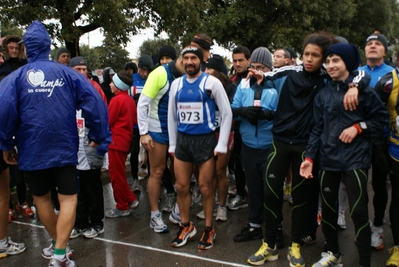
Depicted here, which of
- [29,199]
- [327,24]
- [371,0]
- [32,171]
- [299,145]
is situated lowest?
[29,199]

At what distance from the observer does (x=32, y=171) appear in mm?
3846

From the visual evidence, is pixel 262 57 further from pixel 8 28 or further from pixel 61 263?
pixel 8 28

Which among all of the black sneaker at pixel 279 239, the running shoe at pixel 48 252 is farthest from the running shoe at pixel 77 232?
the black sneaker at pixel 279 239

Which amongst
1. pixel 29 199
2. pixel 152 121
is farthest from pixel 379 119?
pixel 29 199

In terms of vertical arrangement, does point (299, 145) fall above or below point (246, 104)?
below

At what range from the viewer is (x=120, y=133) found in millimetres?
5469

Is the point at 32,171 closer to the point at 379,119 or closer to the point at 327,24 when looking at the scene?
the point at 379,119

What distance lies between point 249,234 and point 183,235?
0.77m

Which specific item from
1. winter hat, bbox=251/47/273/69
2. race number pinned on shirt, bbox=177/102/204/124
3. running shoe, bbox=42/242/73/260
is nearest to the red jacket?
race number pinned on shirt, bbox=177/102/204/124

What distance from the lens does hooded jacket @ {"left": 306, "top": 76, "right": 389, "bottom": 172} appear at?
3.56 metres

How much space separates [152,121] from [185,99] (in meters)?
0.74

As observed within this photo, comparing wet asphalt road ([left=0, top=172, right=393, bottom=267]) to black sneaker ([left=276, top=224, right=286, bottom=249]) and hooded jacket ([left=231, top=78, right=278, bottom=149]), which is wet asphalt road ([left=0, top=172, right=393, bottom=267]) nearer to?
black sneaker ([left=276, top=224, right=286, bottom=249])

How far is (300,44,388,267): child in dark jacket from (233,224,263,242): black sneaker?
99cm

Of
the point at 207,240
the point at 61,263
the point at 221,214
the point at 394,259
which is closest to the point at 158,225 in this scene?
the point at 207,240
